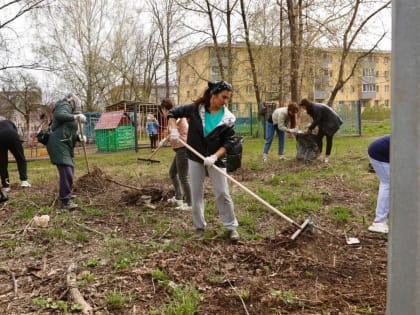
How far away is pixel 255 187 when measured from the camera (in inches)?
262

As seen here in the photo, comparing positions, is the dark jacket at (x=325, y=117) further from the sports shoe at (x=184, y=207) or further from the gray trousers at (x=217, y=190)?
the gray trousers at (x=217, y=190)

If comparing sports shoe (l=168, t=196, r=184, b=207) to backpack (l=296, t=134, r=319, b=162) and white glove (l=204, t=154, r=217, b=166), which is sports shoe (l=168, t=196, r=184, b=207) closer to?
white glove (l=204, t=154, r=217, b=166)

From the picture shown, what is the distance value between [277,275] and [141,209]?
2850 mm

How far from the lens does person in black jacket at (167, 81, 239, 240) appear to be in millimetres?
3916

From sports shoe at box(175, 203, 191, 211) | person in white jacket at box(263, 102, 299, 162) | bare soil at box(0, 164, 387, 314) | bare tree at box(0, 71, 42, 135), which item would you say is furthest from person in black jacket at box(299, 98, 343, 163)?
bare tree at box(0, 71, 42, 135)

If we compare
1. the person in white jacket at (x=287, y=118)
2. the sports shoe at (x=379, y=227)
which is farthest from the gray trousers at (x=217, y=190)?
the person in white jacket at (x=287, y=118)

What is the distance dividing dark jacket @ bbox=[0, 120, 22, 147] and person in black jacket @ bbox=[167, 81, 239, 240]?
4.37m

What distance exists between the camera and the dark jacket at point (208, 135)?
3939 millimetres

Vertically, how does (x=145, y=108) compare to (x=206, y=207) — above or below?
above

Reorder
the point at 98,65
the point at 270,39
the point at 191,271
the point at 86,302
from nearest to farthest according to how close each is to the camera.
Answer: the point at 86,302 → the point at 191,271 → the point at 270,39 → the point at 98,65

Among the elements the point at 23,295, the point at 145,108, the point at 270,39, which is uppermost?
the point at 270,39

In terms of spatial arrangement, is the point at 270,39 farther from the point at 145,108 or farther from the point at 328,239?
the point at 328,239

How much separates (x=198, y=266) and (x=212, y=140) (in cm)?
133

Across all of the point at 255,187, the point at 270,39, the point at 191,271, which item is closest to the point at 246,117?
the point at 270,39
